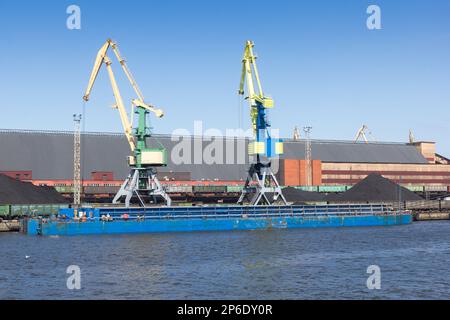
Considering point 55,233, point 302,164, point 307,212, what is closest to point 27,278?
point 55,233

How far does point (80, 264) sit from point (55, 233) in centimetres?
3111

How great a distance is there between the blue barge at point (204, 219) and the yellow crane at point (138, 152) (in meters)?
6.70

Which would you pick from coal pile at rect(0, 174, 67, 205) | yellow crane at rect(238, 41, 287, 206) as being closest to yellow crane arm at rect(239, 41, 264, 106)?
yellow crane at rect(238, 41, 287, 206)

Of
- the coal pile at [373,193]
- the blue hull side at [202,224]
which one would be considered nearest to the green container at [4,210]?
the blue hull side at [202,224]

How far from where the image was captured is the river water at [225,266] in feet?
122

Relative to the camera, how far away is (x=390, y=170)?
163250mm

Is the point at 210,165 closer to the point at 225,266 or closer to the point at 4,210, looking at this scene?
the point at 4,210

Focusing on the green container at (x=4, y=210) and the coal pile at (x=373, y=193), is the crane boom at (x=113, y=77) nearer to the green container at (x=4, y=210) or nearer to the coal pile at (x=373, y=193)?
the green container at (x=4, y=210)

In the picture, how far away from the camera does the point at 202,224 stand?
86000 millimetres

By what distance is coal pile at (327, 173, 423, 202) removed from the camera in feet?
396

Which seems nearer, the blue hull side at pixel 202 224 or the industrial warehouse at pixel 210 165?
the blue hull side at pixel 202 224

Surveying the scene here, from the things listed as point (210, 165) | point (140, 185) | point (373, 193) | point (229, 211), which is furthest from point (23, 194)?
point (373, 193)

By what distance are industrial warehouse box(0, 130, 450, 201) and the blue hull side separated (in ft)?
104
